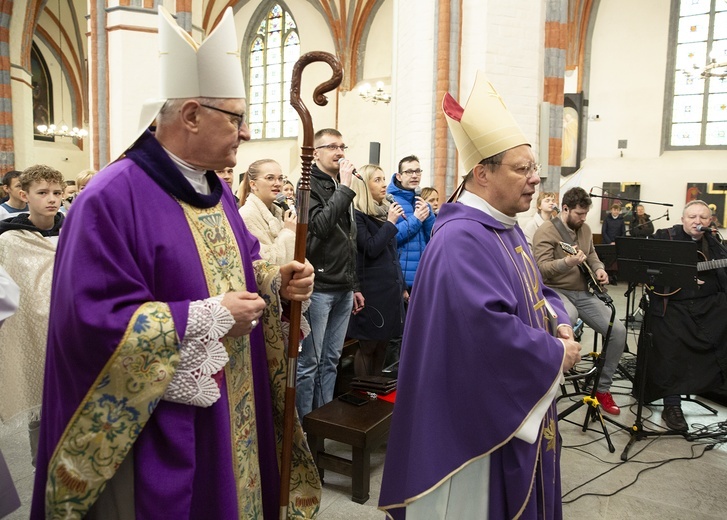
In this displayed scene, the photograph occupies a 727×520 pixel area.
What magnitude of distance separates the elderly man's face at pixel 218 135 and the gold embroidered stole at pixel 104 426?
0.47 m

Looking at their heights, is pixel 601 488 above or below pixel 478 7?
below

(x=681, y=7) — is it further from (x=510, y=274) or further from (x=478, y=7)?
(x=510, y=274)

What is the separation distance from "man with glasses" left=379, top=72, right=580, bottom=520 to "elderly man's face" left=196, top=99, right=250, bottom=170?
757 millimetres

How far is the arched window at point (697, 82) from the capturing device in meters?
13.4

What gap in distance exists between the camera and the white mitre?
1.60 m

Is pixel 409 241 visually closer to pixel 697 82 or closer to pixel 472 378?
pixel 472 378

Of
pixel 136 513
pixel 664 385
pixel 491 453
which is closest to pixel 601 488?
pixel 664 385

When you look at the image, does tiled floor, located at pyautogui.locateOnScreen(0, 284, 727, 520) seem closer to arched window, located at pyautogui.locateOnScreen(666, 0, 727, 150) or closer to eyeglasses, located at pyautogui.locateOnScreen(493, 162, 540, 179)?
eyeglasses, located at pyautogui.locateOnScreen(493, 162, 540, 179)

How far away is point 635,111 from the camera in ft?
45.8

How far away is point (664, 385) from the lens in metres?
4.45

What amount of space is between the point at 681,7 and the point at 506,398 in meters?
15.2

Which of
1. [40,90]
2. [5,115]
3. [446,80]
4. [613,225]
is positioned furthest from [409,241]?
[40,90]

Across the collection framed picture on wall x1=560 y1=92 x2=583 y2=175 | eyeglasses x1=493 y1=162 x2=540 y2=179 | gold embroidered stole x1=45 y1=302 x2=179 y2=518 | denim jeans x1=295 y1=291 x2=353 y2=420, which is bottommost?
denim jeans x1=295 y1=291 x2=353 y2=420

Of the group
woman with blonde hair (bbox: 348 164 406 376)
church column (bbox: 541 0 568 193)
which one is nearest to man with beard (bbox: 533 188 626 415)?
woman with blonde hair (bbox: 348 164 406 376)
